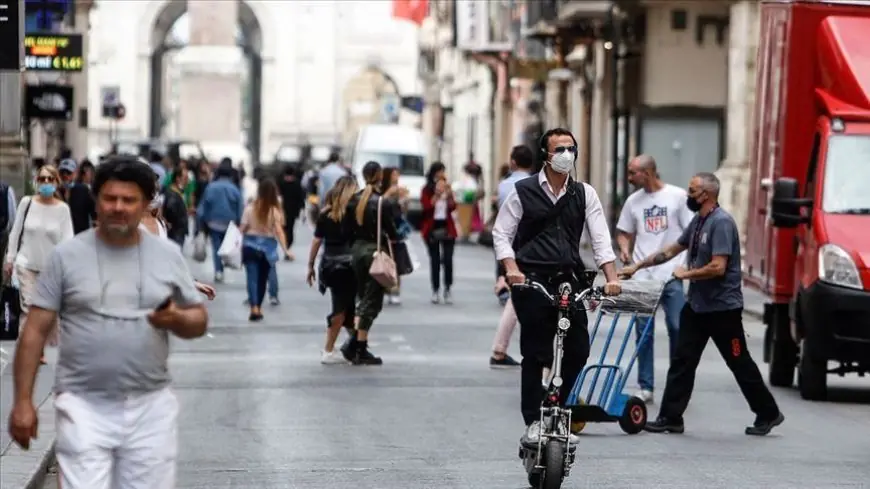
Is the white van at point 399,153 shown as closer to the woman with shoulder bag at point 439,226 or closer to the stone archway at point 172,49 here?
the woman with shoulder bag at point 439,226

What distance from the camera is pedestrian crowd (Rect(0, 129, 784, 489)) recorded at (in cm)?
769

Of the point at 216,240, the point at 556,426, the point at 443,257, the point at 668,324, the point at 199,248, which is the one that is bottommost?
the point at 199,248

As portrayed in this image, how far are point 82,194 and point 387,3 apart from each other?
3713 inches

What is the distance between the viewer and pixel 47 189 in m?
18.7

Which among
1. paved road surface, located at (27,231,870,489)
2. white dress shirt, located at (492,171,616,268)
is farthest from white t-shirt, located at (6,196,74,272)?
white dress shirt, located at (492,171,616,268)

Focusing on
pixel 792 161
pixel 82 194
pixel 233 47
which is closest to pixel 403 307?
pixel 82 194

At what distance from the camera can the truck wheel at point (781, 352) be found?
57.2ft

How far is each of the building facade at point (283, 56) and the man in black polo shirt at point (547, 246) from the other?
308ft

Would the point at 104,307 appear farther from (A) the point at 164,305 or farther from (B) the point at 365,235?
(B) the point at 365,235

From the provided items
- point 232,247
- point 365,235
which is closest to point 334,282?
point 365,235

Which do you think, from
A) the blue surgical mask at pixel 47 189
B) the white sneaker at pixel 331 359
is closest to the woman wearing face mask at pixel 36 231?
the blue surgical mask at pixel 47 189

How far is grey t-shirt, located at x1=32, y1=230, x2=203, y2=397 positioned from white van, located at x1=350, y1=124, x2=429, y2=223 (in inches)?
1863

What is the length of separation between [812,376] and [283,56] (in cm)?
10098

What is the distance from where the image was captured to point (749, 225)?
19.6m
